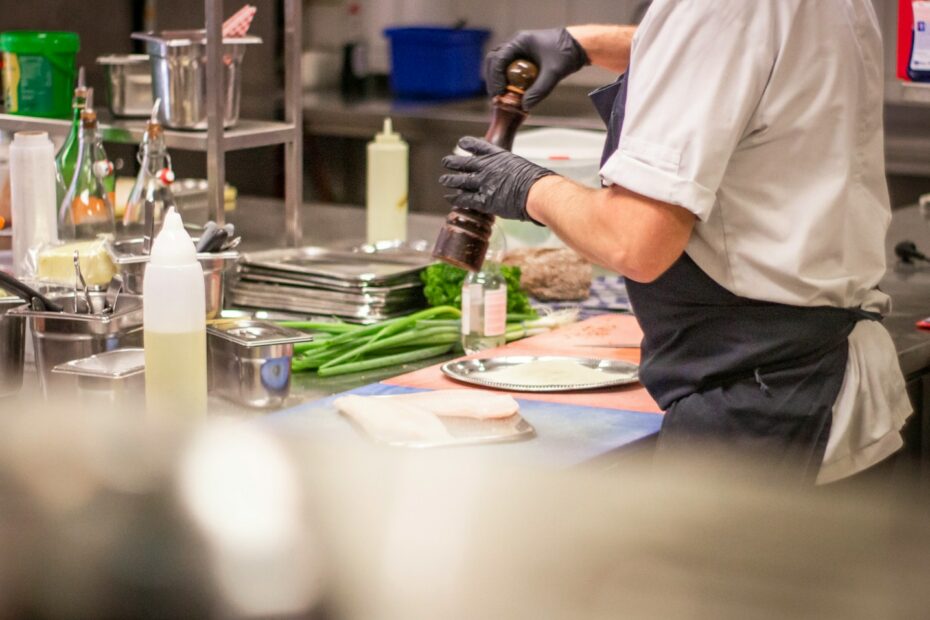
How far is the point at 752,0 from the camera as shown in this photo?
163cm

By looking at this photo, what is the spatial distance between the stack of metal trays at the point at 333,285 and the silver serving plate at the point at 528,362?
0.31 metres

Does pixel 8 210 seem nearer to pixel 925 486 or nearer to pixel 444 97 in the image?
pixel 925 486

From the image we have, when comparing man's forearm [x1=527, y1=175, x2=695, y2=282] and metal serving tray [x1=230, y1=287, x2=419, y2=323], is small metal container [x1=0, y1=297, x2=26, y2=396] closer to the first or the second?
metal serving tray [x1=230, y1=287, x2=419, y2=323]

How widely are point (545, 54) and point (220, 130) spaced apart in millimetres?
711

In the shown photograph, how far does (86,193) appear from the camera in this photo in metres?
2.66

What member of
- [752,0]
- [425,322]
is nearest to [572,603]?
[752,0]

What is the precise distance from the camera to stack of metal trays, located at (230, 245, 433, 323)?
8.18 feet

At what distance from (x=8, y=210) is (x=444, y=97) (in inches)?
129

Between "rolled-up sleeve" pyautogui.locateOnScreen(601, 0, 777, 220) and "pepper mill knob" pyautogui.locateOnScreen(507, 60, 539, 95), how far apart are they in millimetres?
570

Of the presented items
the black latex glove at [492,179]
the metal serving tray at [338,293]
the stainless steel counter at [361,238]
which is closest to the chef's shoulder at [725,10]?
the black latex glove at [492,179]

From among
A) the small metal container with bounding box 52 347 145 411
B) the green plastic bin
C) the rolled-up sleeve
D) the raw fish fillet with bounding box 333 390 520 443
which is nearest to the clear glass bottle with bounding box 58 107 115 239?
the green plastic bin

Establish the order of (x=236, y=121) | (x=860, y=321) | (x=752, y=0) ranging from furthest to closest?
(x=236, y=121), (x=860, y=321), (x=752, y=0)

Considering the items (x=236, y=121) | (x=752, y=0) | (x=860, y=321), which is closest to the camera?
(x=752, y=0)

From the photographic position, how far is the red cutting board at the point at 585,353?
6.73 feet
